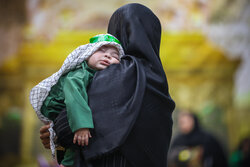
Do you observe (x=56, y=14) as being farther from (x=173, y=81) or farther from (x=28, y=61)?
(x=173, y=81)

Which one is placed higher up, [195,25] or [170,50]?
[195,25]

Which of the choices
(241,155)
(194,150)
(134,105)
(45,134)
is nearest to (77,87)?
(134,105)

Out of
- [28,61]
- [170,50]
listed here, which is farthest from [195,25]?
[28,61]

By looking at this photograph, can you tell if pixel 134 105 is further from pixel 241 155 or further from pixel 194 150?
pixel 241 155

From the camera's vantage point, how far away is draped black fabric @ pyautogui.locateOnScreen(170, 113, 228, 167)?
283 inches

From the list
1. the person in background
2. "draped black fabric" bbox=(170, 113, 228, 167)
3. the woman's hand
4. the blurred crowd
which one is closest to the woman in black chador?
the woman's hand

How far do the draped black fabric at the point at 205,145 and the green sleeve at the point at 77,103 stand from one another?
5.99 m

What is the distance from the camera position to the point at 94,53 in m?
1.80

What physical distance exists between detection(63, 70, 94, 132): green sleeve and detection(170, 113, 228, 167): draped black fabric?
5.99m

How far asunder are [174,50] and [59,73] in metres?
7.75

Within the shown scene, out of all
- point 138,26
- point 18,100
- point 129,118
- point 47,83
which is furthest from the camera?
point 18,100

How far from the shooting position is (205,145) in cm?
740

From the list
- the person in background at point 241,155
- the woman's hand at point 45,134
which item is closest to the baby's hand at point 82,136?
the woman's hand at point 45,134

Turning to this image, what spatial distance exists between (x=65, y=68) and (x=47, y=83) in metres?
0.13
